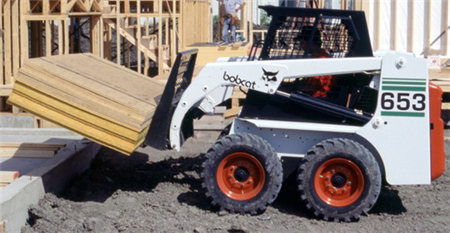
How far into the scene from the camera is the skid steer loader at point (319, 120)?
7938 millimetres

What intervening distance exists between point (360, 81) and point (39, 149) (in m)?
4.68

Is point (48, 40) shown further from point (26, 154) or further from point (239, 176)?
point (239, 176)

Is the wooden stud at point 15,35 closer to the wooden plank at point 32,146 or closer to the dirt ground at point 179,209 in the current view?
the wooden plank at point 32,146

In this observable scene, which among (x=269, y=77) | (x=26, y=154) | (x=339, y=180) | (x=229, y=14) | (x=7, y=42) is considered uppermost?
(x=229, y=14)

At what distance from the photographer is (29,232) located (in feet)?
23.7

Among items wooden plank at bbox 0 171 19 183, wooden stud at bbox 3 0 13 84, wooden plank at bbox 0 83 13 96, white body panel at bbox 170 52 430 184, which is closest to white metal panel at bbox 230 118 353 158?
white body panel at bbox 170 52 430 184

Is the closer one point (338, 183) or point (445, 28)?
point (338, 183)

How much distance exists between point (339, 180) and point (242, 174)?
3.51 ft

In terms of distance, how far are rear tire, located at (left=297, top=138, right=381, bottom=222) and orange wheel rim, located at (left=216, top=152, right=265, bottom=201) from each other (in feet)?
1.64

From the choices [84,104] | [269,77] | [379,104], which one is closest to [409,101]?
[379,104]

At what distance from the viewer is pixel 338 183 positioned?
8039 millimetres

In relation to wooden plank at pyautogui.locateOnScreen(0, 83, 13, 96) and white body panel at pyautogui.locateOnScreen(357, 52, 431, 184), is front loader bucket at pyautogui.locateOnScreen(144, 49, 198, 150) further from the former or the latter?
wooden plank at pyautogui.locateOnScreen(0, 83, 13, 96)

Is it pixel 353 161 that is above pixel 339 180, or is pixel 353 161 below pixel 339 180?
above

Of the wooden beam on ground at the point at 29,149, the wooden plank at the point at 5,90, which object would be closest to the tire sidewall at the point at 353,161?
the wooden beam on ground at the point at 29,149
